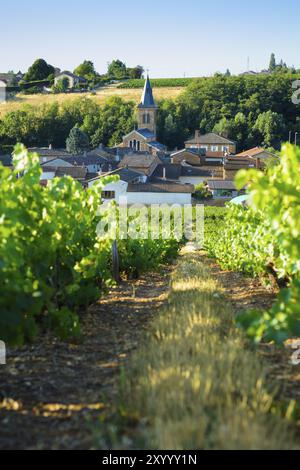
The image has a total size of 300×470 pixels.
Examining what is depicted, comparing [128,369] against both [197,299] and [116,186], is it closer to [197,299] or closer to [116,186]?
[197,299]

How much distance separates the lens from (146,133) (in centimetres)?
7281

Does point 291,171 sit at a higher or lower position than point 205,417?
higher

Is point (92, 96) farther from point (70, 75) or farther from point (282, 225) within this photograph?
point (282, 225)

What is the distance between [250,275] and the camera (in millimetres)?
10867

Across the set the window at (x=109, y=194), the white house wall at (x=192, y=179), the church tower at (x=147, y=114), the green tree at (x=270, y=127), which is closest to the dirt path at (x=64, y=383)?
the window at (x=109, y=194)

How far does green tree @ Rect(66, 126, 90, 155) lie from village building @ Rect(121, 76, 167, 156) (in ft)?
16.3

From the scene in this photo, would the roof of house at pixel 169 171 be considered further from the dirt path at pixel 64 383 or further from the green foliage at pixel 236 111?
the dirt path at pixel 64 383

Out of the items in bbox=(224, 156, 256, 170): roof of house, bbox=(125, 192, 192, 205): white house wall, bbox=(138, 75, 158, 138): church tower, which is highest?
bbox=(138, 75, 158, 138): church tower

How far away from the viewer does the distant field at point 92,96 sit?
282 ft

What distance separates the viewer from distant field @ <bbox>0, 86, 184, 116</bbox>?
282ft

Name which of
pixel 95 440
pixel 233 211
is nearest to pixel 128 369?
pixel 95 440

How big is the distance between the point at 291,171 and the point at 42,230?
2.23 metres

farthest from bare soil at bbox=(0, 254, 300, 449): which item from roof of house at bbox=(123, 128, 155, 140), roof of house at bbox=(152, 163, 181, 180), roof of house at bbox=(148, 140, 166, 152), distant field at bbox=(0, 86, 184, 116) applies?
distant field at bbox=(0, 86, 184, 116)

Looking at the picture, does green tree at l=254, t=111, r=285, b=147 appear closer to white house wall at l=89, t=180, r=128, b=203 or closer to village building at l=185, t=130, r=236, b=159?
village building at l=185, t=130, r=236, b=159
